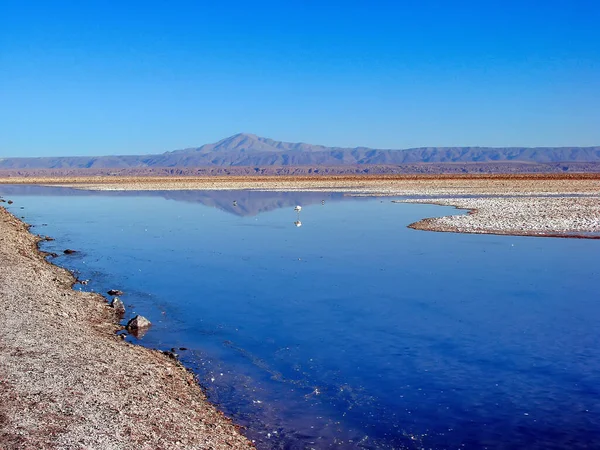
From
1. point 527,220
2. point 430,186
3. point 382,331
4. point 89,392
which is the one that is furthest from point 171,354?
point 430,186

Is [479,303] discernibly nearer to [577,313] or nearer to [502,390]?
[577,313]

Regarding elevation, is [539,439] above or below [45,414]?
below

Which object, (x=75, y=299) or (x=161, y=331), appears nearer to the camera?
(x=161, y=331)

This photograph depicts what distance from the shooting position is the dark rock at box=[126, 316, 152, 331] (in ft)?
36.9

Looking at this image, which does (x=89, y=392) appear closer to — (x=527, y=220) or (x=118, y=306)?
(x=118, y=306)

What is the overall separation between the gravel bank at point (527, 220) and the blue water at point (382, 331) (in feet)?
6.85

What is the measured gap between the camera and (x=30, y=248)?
70.5 feet

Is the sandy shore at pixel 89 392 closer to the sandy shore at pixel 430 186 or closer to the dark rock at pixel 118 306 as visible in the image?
the dark rock at pixel 118 306

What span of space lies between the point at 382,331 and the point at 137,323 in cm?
441

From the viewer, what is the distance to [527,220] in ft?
89.6

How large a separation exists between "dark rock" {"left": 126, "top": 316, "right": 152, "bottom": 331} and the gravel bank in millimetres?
16177

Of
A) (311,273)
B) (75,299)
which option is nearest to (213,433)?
(75,299)

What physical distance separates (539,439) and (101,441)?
15.3 ft

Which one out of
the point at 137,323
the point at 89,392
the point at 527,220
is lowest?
the point at 137,323
